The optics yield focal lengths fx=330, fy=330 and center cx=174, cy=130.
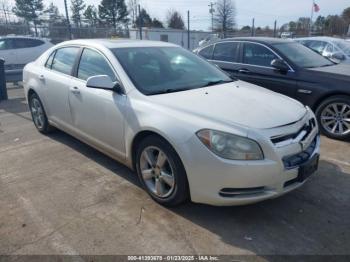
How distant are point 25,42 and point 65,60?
30.1 feet

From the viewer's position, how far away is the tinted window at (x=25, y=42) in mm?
12273

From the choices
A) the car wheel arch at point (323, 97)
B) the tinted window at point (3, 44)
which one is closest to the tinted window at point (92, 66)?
the car wheel arch at point (323, 97)

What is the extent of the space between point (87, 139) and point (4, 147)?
1.78 meters

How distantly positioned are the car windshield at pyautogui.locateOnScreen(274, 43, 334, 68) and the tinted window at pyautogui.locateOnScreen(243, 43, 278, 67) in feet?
0.65

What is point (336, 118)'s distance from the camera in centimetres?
526

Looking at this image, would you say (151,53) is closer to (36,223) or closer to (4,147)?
(36,223)

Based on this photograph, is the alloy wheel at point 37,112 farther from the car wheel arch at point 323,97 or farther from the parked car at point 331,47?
the parked car at point 331,47

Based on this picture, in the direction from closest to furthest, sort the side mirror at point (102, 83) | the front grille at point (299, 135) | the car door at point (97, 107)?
the front grille at point (299, 135), the side mirror at point (102, 83), the car door at point (97, 107)

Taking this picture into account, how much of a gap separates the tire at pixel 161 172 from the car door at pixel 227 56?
3707 millimetres

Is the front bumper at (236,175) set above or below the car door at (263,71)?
below

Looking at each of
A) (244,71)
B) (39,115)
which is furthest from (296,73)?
(39,115)

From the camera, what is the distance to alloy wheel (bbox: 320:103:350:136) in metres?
5.16

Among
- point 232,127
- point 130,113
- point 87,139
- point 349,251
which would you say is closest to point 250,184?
point 232,127

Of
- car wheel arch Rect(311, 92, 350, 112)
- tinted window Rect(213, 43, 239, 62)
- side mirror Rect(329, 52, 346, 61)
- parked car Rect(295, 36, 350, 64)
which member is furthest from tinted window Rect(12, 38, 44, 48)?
car wheel arch Rect(311, 92, 350, 112)
